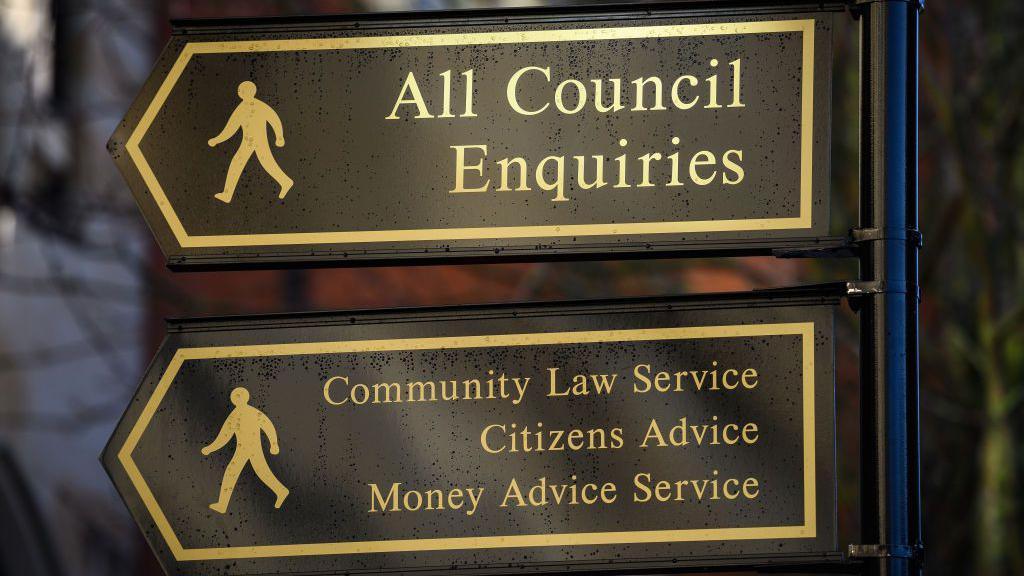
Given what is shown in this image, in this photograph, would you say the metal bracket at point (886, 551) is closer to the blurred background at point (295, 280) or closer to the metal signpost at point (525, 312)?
the metal signpost at point (525, 312)

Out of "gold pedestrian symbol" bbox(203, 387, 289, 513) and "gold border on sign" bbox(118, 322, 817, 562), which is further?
"gold pedestrian symbol" bbox(203, 387, 289, 513)

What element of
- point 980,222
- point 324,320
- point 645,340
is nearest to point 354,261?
point 324,320

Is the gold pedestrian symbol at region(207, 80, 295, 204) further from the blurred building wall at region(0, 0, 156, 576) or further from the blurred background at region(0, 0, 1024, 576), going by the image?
A: the blurred building wall at region(0, 0, 156, 576)

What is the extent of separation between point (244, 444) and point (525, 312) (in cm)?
60

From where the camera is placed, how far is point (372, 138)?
9.04 ft

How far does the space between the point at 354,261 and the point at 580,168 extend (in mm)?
475

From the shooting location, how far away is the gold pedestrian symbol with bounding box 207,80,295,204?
2.74 meters

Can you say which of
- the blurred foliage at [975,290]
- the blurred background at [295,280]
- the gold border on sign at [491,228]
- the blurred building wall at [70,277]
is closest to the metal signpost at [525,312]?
the gold border on sign at [491,228]

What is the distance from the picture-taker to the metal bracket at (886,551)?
7.91 ft

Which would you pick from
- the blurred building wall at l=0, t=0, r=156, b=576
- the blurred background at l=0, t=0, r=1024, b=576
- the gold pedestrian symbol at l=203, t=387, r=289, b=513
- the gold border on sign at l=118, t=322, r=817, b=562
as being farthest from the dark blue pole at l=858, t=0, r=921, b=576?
the blurred building wall at l=0, t=0, r=156, b=576

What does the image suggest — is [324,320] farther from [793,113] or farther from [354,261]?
[793,113]

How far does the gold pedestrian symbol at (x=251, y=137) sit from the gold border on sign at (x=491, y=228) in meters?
0.10

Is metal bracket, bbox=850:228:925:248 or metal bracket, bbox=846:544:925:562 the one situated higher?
metal bracket, bbox=850:228:925:248

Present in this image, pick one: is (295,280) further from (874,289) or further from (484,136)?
(874,289)
